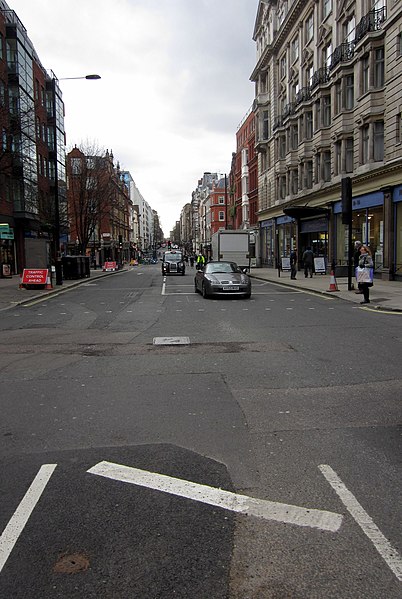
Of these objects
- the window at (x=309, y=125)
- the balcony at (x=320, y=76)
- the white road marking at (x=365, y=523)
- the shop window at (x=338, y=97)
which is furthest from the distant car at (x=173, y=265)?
the white road marking at (x=365, y=523)

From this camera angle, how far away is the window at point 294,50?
39.8 m

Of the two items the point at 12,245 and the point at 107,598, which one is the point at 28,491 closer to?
the point at 107,598

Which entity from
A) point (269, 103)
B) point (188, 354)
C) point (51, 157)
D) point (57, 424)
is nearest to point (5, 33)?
point (51, 157)

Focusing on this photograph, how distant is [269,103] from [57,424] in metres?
48.3

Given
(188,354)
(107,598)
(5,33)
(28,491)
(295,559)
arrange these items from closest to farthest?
(107,598) < (295,559) < (28,491) < (188,354) < (5,33)

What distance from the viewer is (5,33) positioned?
1411 inches

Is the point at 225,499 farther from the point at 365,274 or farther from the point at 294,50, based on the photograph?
the point at 294,50

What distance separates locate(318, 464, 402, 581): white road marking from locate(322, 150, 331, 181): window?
32804 mm

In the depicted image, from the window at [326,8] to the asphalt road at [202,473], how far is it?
102 ft

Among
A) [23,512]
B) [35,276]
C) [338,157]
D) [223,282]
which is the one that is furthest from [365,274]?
[338,157]

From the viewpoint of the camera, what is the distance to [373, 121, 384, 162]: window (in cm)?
2659

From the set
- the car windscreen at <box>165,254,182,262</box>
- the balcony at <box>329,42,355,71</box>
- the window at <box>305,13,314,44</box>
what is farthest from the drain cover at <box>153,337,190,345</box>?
the window at <box>305,13,314,44</box>

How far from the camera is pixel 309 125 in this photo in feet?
124

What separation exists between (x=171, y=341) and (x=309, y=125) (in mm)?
32315
